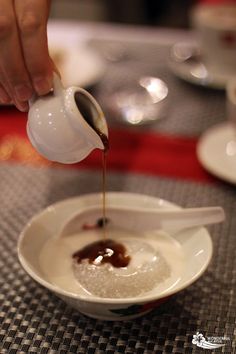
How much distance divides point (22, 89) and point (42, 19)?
0.08 m

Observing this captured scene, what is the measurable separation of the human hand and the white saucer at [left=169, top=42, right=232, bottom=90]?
698 millimetres

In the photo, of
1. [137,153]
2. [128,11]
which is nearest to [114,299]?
[137,153]

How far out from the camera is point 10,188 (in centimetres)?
93

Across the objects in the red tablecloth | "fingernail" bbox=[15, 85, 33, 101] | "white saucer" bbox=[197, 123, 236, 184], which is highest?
"fingernail" bbox=[15, 85, 33, 101]

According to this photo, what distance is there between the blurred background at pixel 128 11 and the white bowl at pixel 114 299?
6.85 ft

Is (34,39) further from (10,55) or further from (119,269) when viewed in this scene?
(119,269)

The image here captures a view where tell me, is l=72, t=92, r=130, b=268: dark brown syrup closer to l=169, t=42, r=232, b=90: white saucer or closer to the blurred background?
l=169, t=42, r=232, b=90: white saucer

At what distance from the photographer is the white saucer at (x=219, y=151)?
3.10 ft

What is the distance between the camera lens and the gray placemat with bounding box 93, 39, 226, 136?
1150 millimetres

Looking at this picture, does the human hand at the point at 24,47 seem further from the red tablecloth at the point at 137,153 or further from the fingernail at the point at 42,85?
the red tablecloth at the point at 137,153

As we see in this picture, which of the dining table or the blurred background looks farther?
the blurred background

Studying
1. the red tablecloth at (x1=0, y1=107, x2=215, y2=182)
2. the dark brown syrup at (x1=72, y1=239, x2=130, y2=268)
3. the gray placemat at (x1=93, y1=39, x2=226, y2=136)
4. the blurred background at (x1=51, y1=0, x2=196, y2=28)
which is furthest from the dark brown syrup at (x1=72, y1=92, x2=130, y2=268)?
the blurred background at (x1=51, y1=0, x2=196, y2=28)

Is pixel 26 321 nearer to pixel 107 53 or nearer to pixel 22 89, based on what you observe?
pixel 22 89

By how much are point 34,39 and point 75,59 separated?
740 millimetres
